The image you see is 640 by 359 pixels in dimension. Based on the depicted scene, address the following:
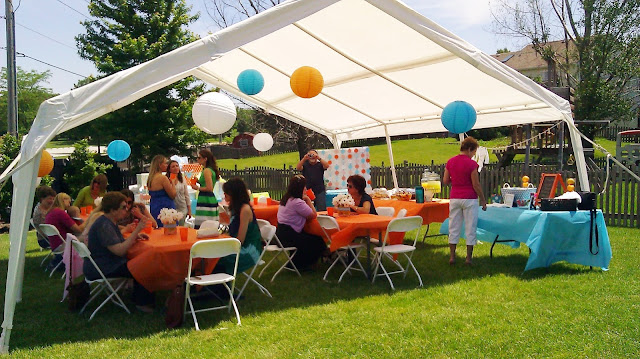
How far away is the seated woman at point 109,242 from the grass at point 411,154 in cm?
2238

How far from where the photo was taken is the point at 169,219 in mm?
4922

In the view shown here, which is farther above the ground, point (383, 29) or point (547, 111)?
point (383, 29)

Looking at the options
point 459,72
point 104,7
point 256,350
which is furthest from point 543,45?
point 256,350

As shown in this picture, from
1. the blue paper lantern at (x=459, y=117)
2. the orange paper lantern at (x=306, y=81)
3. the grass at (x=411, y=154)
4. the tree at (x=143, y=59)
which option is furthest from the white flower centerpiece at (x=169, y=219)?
the grass at (x=411, y=154)

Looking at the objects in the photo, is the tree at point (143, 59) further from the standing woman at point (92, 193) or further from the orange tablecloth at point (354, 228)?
the orange tablecloth at point (354, 228)

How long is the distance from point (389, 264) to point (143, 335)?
3.33m

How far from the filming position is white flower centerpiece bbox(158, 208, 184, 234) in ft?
16.1

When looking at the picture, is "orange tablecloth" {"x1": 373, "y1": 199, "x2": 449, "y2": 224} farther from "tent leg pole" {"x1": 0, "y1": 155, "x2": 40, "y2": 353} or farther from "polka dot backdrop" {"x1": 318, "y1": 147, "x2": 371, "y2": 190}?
"tent leg pole" {"x1": 0, "y1": 155, "x2": 40, "y2": 353}

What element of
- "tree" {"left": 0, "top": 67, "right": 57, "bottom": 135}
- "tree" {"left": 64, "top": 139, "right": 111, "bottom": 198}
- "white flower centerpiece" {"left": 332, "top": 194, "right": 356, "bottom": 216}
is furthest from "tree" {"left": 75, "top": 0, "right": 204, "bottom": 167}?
"tree" {"left": 0, "top": 67, "right": 57, "bottom": 135}

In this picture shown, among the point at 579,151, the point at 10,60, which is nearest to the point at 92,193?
the point at 579,151

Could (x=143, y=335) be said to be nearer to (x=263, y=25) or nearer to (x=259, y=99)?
(x=263, y=25)

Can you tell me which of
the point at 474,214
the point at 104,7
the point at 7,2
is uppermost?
the point at 104,7

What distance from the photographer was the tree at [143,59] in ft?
59.3

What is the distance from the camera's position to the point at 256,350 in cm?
382
